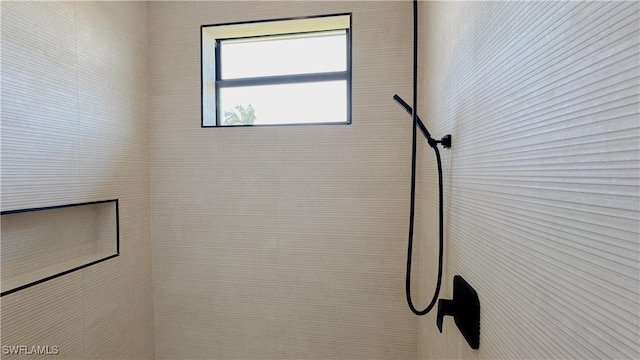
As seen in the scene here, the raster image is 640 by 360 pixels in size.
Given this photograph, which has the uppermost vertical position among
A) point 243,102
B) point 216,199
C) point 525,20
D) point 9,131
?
point 243,102

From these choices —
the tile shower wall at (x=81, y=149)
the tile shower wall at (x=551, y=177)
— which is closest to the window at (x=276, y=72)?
the tile shower wall at (x=81, y=149)

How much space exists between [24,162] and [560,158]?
1524 mm

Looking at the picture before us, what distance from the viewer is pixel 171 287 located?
167 cm

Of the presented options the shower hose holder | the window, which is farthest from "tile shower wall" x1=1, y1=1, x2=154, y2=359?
the shower hose holder

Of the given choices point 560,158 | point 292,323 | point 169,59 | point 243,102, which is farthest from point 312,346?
point 169,59

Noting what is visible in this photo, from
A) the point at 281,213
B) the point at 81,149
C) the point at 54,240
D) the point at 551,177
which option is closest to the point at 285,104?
the point at 281,213

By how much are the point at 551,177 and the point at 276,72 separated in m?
1.56

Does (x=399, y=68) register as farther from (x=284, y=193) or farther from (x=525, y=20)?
(x=525, y=20)

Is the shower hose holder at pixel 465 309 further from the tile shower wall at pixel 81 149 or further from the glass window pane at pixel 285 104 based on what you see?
the tile shower wall at pixel 81 149

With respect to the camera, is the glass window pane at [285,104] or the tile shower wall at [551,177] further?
the glass window pane at [285,104]

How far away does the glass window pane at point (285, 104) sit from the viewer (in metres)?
1.63

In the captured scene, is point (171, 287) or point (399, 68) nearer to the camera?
point (399, 68)

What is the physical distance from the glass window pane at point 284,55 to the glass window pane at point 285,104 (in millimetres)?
88

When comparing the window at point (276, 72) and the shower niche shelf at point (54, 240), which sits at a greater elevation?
the window at point (276, 72)
